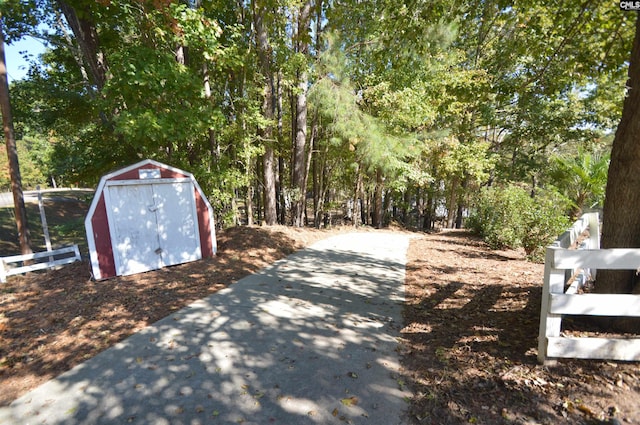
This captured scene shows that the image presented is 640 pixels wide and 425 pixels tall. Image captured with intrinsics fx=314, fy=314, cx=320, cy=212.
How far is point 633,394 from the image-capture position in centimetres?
250

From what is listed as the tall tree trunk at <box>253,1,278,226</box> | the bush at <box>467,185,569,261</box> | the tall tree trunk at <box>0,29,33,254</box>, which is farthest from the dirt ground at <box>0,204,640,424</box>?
the tall tree trunk at <box>253,1,278,226</box>

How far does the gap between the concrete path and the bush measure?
5169 millimetres

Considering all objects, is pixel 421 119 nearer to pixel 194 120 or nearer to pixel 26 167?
pixel 194 120

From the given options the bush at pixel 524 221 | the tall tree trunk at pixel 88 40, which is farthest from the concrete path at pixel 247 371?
the tall tree trunk at pixel 88 40

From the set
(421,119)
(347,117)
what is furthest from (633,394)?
(421,119)

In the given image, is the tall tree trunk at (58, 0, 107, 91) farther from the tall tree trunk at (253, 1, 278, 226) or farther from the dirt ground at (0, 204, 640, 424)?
the dirt ground at (0, 204, 640, 424)

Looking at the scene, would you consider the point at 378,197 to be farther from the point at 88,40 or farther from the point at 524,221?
the point at 88,40

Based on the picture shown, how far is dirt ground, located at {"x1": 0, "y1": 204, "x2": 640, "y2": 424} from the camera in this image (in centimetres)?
257

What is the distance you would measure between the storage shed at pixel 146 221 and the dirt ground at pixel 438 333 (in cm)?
38

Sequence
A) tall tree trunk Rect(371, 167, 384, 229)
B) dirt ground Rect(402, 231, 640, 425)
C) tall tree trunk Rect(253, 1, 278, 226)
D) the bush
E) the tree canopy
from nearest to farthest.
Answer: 1. dirt ground Rect(402, 231, 640, 425)
2. the tree canopy
3. the bush
4. tall tree trunk Rect(253, 1, 278, 226)
5. tall tree trunk Rect(371, 167, 384, 229)

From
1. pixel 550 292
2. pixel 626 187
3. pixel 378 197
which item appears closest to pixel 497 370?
pixel 550 292

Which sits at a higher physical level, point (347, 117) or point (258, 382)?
point (347, 117)

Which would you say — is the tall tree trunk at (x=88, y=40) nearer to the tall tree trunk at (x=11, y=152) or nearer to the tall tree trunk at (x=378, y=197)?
the tall tree trunk at (x=11, y=152)

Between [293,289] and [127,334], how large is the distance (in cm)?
266
